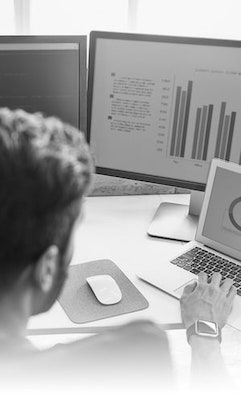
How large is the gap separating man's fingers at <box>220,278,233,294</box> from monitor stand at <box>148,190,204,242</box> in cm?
26

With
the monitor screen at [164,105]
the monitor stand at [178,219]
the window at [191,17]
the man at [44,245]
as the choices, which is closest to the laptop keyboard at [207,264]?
the monitor stand at [178,219]

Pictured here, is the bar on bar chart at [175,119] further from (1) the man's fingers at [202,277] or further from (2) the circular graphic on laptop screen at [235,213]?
(1) the man's fingers at [202,277]

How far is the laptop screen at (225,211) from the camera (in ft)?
4.38

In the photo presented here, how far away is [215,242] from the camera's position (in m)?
1.37

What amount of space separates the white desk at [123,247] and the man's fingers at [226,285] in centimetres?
10

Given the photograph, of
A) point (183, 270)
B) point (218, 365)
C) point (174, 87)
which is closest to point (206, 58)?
point (174, 87)

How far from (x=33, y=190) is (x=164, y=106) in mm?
935

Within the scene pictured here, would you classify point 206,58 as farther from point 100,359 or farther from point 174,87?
point 100,359

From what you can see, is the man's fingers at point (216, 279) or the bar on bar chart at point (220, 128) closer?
the man's fingers at point (216, 279)

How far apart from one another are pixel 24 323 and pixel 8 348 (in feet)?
0.11

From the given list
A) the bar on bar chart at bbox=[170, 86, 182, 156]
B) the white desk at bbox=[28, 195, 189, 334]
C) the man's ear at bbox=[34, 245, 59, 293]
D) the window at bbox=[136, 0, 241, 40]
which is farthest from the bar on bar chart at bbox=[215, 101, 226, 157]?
the man's ear at bbox=[34, 245, 59, 293]

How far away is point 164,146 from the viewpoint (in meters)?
1.47

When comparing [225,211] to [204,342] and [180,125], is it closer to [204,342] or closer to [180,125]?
[180,125]

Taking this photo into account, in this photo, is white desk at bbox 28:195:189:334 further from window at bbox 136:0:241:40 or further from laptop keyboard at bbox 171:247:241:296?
window at bbox 136:0:241:40
